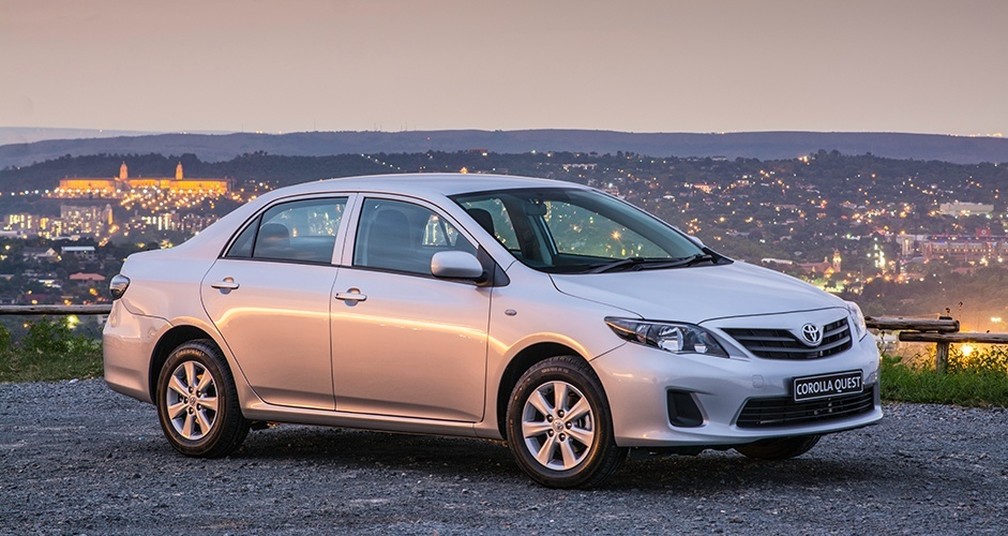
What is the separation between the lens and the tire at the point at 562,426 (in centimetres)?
834

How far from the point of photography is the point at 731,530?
293 inches

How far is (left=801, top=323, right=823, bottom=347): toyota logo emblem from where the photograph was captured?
8445 mm

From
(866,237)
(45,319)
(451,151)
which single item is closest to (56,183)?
(451,151)

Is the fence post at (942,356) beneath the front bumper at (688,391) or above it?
beneath

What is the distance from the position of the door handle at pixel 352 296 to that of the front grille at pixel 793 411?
239cm

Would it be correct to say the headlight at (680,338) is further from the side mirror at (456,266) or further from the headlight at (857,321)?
the headlight at (857,321)

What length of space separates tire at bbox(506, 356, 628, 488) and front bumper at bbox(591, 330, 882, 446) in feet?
0.30

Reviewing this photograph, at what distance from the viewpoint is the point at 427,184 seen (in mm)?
9625

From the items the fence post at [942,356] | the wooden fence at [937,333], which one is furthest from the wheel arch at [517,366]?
the fence post at [942,356]

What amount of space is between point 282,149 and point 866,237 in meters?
27.2

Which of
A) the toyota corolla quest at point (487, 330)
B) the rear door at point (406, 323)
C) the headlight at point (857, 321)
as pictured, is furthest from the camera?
the headlight at point (857, 321)

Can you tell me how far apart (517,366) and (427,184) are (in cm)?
145

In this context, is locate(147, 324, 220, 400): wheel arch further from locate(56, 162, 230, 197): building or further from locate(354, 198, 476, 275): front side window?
locate(56, 162, 230, 197): building

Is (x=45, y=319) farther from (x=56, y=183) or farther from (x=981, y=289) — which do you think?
(x=56, y=183)
